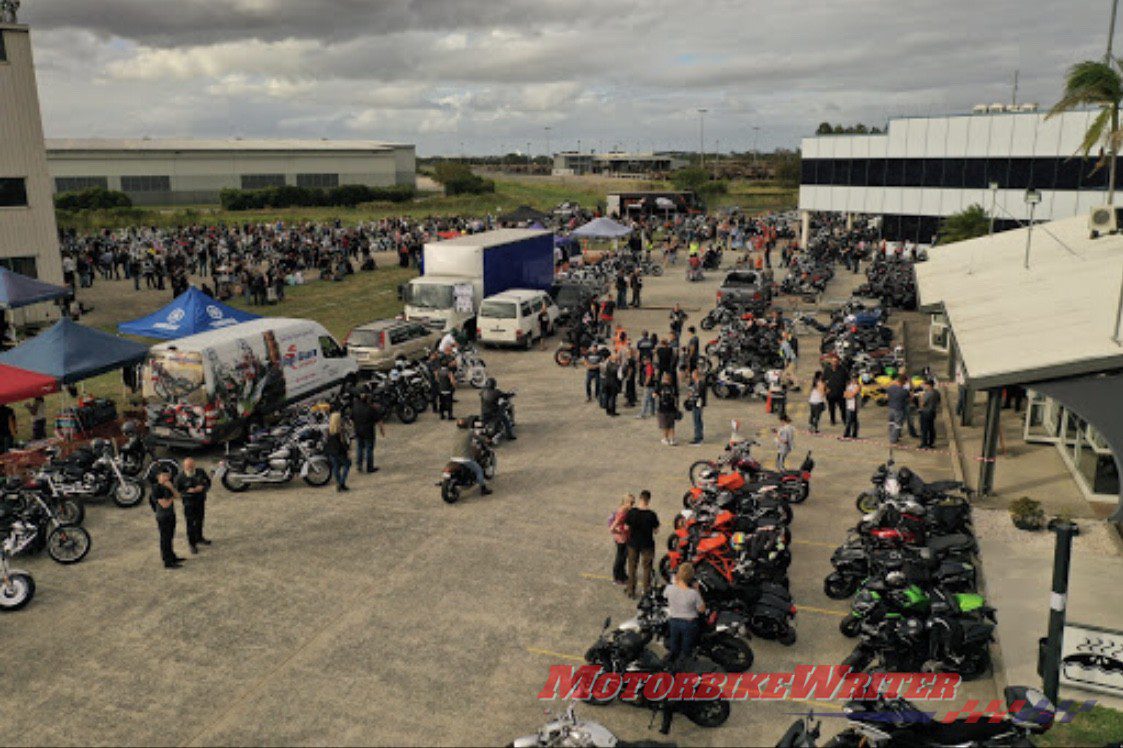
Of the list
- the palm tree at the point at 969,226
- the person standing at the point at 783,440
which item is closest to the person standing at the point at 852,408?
the person standing at the point at 783,440

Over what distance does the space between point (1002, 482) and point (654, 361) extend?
906 centimetres

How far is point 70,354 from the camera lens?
51.1ft

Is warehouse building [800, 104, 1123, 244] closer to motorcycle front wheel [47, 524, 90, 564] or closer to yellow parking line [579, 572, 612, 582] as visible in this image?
yellow parking line [579, 572, 612, 582]

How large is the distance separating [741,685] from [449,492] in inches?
263

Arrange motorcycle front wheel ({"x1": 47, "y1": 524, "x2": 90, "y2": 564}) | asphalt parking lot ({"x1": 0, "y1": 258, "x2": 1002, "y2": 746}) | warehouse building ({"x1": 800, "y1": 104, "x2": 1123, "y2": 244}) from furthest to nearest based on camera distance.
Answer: warehouse building ({"x1": 800, "y1": 104, "x2": 1123, "y2": 244}) < motorcycle front wheel ({"x1": 47, "y1": 524, "x2": 90, "y2": 564}) < asphalt parking lot ({"x1": 0, "y1": 258, "x2": 1002, "y2": 746})

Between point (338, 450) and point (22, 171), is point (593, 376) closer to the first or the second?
point (338, 450)

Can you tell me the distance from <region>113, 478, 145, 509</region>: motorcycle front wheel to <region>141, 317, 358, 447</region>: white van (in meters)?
1.68

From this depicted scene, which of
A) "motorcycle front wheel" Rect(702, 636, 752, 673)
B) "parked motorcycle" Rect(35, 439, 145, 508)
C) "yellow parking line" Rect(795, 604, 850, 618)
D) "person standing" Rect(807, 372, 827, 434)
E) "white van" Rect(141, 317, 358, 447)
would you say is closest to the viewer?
"motorcycle front wheel" Rect(702, 636, 752, 673)

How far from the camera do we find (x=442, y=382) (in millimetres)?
18703

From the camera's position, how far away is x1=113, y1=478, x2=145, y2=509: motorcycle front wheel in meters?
13.9

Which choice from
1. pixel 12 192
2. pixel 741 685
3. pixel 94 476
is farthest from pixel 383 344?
pixel 12 192

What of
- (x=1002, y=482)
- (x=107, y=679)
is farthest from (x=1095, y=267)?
(x=107, y=679)

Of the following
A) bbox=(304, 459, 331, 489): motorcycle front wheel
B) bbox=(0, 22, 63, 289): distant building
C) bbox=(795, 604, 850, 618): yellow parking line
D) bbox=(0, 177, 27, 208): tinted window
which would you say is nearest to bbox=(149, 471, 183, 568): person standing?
bbox=(304, 459, 331, 489): motorcycle front wheel

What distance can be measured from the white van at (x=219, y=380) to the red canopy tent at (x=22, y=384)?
65.4 inches
